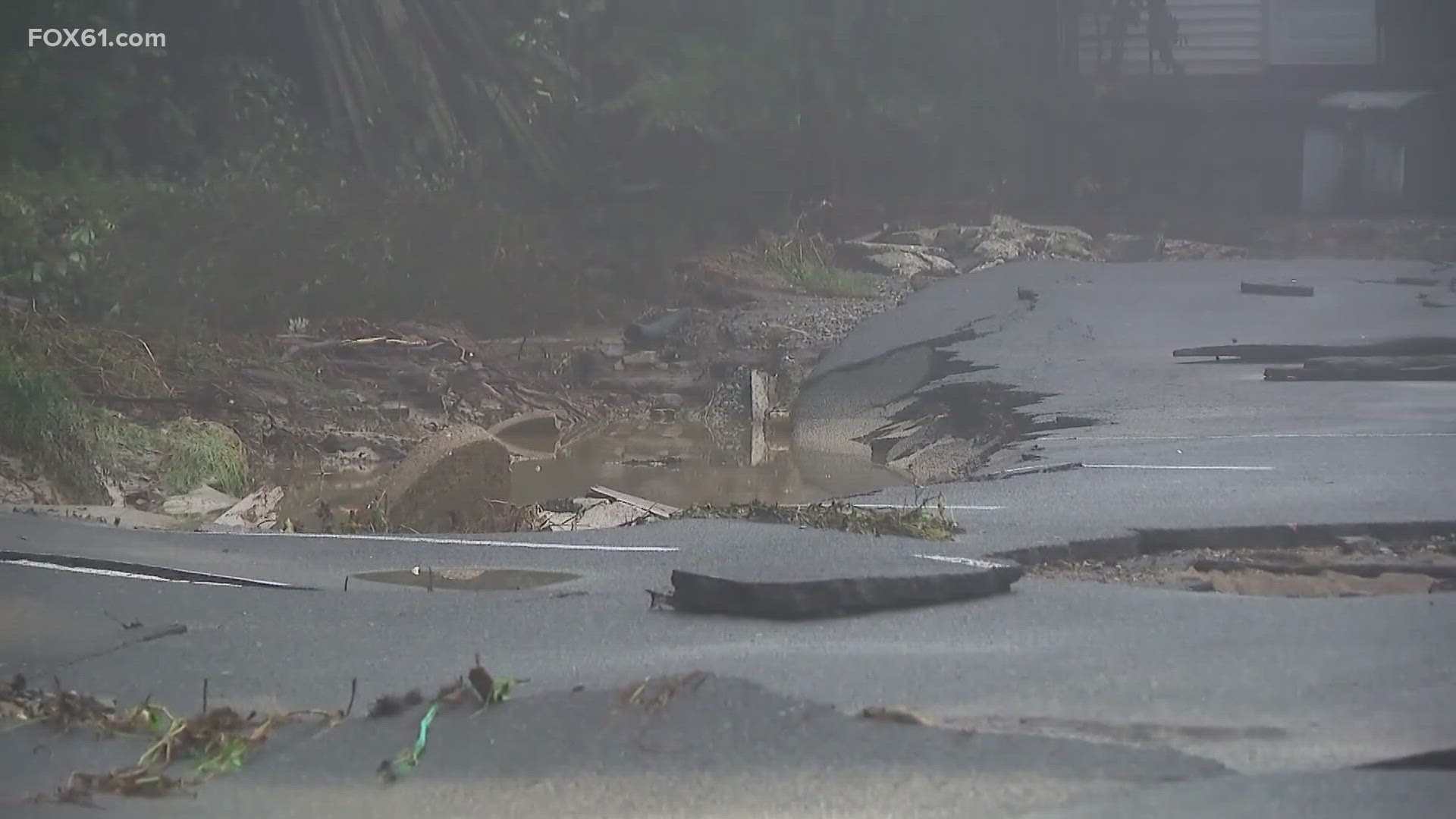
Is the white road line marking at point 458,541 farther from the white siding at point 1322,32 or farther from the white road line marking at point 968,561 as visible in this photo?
the white siding at point 1322,32

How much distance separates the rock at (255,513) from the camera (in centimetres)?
809

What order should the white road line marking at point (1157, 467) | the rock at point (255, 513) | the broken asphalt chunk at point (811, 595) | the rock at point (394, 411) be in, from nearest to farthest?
the broken asphalt chunk at point (811, 595) → the white road line marking at point (1157, 467) → the rock at point (255, 513) → the rock at point (394, 411)

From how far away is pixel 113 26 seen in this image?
16.4 metres

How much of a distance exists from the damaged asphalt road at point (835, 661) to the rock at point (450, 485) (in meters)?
1.30

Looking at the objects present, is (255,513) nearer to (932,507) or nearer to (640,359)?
(932,507)

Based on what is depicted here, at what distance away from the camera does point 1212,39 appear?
18.4 metres

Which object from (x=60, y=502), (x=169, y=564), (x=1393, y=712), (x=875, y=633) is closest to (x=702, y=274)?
(x=60, y=502)

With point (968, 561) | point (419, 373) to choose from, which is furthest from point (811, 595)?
point (419, 373)

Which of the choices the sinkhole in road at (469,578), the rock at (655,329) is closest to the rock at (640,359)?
the rock at (655,329)

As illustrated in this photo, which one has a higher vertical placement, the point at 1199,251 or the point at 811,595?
the point at 1199,251

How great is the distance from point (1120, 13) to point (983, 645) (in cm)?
1647

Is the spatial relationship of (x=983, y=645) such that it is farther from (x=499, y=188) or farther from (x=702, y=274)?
(x=499, y=188)

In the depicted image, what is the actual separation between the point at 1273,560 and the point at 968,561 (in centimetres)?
111

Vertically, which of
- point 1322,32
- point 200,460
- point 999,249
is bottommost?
point 200,460
